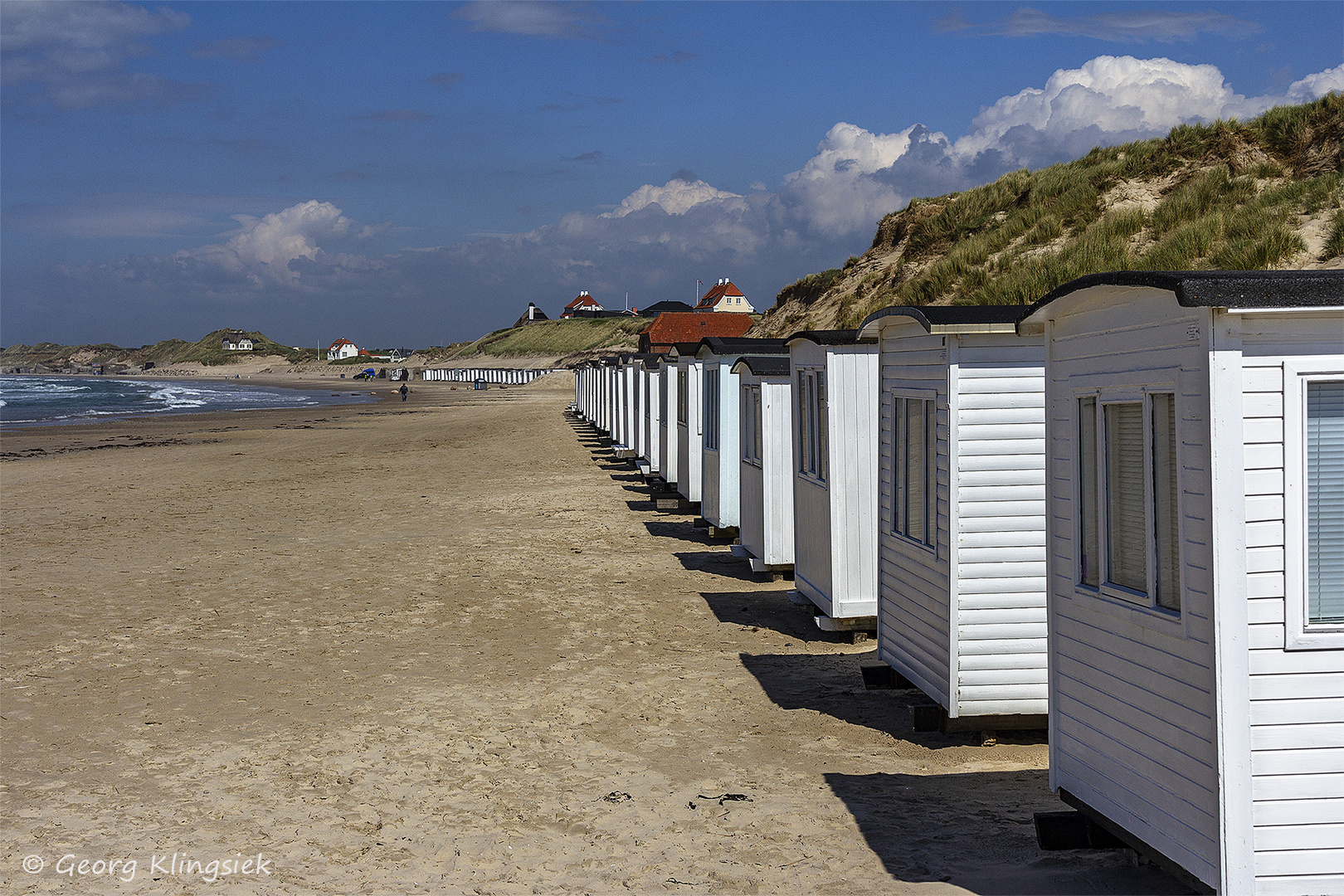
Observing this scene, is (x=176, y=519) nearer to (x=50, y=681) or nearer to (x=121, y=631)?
(x=121, y=631)

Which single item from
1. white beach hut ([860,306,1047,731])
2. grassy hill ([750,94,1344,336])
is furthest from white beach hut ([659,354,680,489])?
white beach hut ([860,306,1047,731])

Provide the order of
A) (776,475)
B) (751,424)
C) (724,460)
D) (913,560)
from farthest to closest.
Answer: (724,460) → (751,424) → (776,475) → (913,560)

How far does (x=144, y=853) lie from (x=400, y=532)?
1007cm

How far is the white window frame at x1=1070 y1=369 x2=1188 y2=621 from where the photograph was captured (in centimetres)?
404

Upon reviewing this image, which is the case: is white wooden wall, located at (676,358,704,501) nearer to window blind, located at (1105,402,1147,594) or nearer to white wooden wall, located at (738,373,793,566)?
white wooden wall, located at (738,373,793,566)

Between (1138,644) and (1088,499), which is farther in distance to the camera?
(1088,499)

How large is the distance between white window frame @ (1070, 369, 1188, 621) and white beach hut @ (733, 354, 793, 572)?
5.72 metres

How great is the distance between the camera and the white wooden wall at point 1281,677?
3.78m

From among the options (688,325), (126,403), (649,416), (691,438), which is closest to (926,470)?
(691,438)

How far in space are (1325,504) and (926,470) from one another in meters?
3.32

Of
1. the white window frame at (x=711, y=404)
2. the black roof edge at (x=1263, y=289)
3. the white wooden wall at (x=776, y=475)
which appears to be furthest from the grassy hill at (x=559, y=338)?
the black roof edge at (x=1263, y=289)

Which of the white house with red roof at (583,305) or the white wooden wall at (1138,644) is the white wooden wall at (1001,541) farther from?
the white house with red roof at (583,305)

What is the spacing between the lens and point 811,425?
31.2 ft

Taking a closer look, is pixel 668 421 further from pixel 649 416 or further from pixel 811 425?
pixel 811 425
